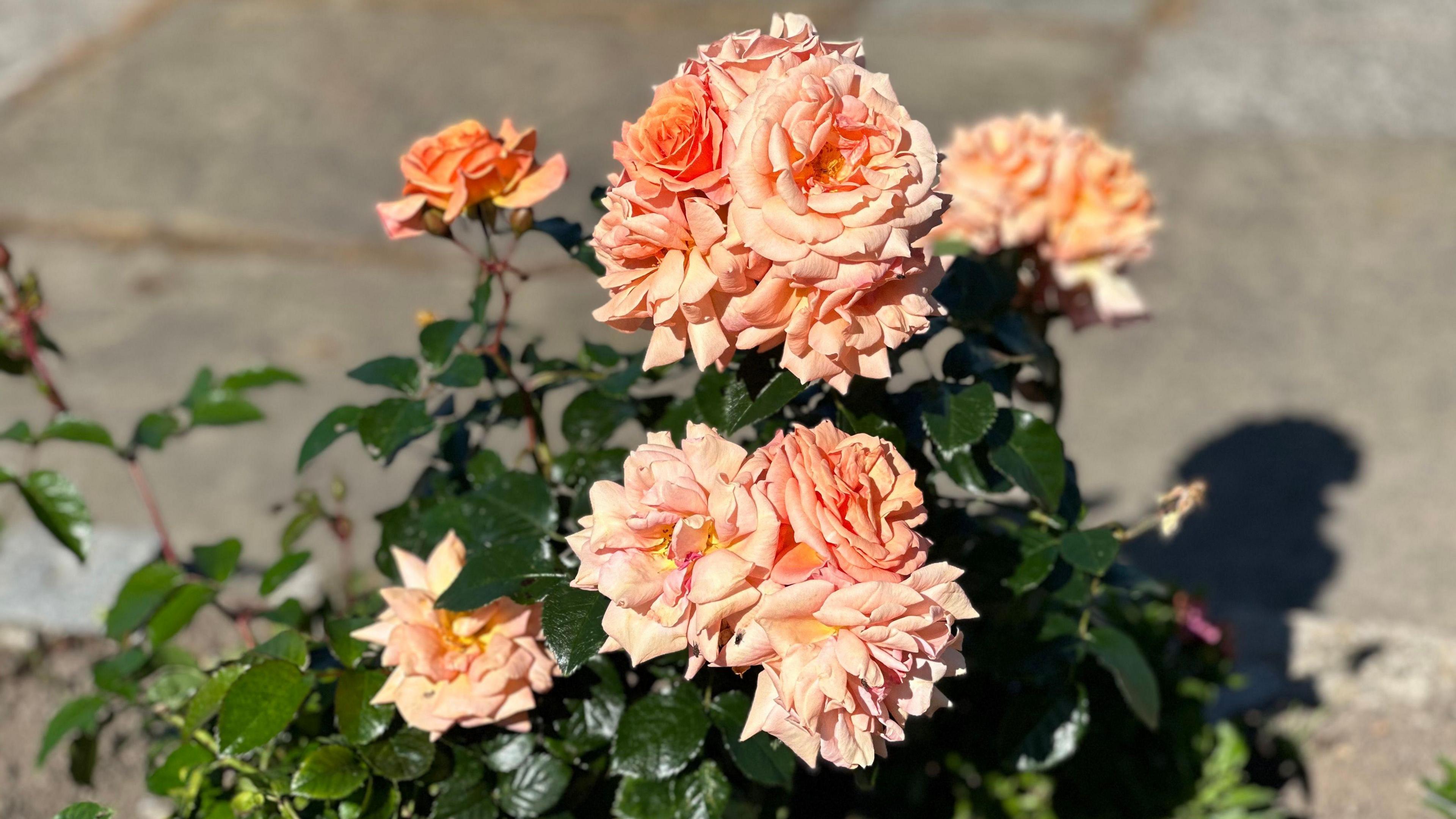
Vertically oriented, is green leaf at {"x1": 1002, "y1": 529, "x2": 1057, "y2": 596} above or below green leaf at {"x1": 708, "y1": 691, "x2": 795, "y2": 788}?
above

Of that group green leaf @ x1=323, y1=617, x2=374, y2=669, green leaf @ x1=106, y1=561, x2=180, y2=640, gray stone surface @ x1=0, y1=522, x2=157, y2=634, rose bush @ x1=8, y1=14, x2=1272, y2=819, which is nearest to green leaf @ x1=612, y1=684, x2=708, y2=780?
Result: rose bush @ x1=8, y1=14, x2=1272, y2=819

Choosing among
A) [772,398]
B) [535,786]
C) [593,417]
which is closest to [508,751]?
[535,786]

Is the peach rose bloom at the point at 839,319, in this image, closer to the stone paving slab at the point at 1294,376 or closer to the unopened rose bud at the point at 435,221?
the unopened rose bud at the point at 435,221

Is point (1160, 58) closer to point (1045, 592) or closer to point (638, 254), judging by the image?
point (1045, 592)

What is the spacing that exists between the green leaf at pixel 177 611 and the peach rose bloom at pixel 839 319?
0.78m

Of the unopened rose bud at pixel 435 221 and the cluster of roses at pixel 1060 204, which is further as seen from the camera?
the cluster of roses at pixel 1060 204

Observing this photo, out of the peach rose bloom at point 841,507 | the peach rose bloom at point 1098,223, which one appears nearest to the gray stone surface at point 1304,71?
the peach rose bloom at point 1098,223

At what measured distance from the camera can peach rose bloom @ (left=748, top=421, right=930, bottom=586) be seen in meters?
0.92

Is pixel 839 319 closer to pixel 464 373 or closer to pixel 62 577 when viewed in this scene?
pixel 464 373

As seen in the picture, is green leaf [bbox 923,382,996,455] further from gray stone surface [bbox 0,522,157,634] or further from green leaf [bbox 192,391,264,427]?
gray stone surface [bbox 0,522,157,634]

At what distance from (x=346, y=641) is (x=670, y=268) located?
54 centimetres

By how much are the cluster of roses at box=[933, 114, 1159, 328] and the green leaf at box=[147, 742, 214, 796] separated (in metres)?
1.09

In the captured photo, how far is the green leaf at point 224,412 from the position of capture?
1.56 metres

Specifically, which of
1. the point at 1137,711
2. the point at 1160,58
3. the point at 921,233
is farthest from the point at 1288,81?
the point at 921,233
